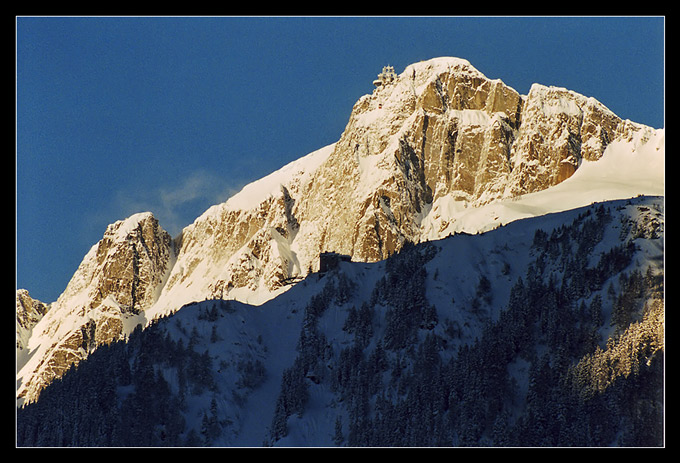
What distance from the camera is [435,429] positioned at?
644 feet

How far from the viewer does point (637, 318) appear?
192 metres
